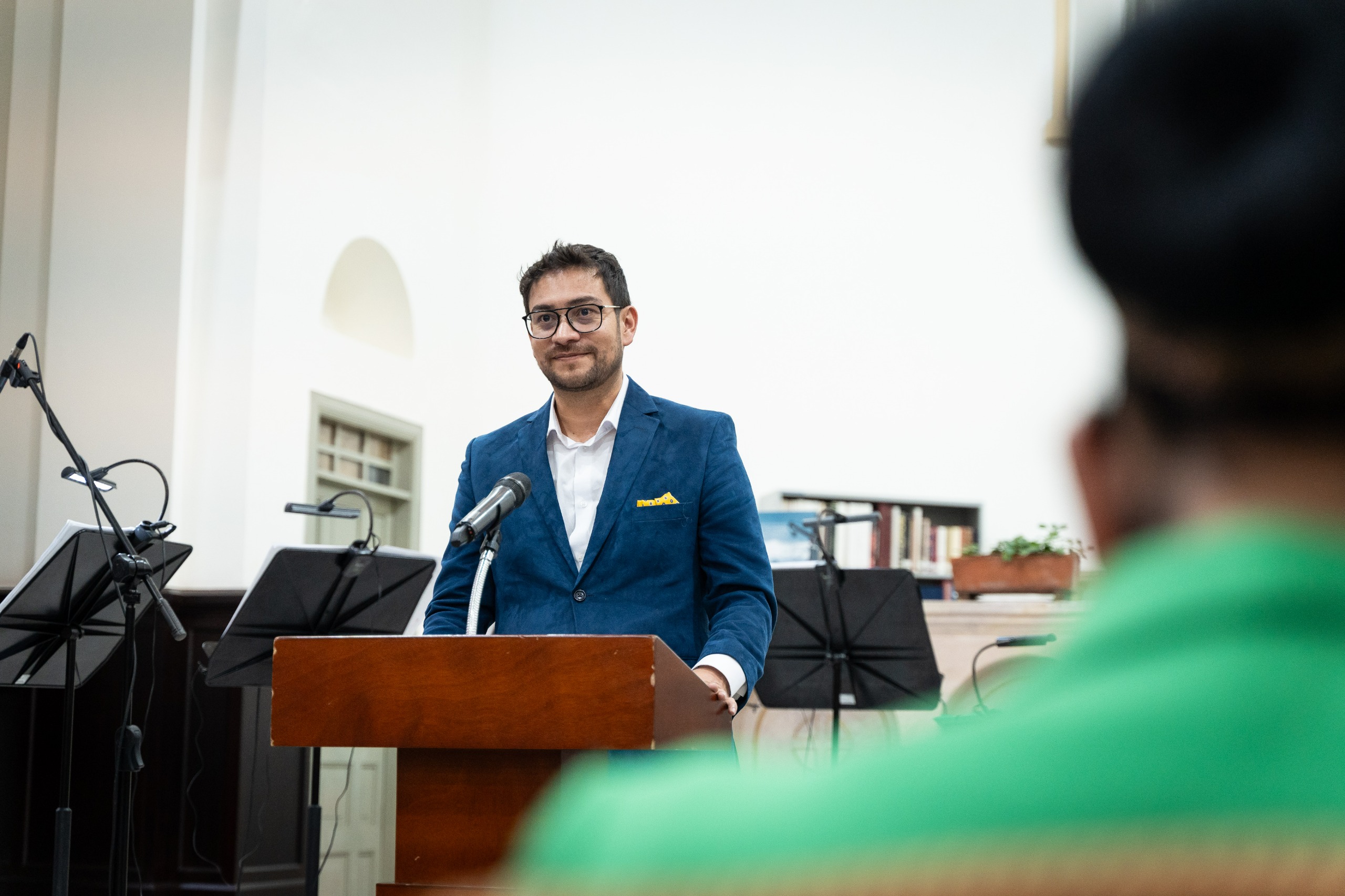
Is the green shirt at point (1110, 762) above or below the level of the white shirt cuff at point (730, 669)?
above

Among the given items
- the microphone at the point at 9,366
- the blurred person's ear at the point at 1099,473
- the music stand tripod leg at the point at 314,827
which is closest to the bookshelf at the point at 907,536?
the music stand tripod leg at the point at 314,827

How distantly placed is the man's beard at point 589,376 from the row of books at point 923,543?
5.19 m

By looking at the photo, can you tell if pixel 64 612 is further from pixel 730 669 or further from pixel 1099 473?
pixel 1099 473

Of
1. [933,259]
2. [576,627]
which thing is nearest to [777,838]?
[576,627]

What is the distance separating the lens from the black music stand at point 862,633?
4363mm

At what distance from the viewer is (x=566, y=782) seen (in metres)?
1.67

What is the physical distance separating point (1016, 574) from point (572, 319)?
12.9ft

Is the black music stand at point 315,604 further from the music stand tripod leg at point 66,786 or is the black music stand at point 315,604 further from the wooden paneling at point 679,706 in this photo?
the wooden paneling at point 679,706

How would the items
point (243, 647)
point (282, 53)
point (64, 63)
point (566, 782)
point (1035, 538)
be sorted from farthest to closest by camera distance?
point (1035, 538) < point (282, 53) < point (64, 63) < point (243, 647) < point (566, 782)

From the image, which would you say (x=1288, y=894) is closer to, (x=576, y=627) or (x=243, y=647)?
(x=576, y=627)

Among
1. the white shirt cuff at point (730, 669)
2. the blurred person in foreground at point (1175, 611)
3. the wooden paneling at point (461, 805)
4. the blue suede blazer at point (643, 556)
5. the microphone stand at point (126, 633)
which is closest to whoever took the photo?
the blurred person in foreground at point (1175, 611)

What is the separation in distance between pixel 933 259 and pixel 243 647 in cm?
537

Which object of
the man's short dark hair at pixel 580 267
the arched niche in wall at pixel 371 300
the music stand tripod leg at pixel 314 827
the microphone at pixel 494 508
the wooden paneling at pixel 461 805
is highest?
the arched niche in wall at pixel 371 300

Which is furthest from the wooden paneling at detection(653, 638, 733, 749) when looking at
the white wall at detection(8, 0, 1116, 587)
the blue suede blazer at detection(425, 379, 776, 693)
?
the white wall at detection(8, 0, 1116, 587)
